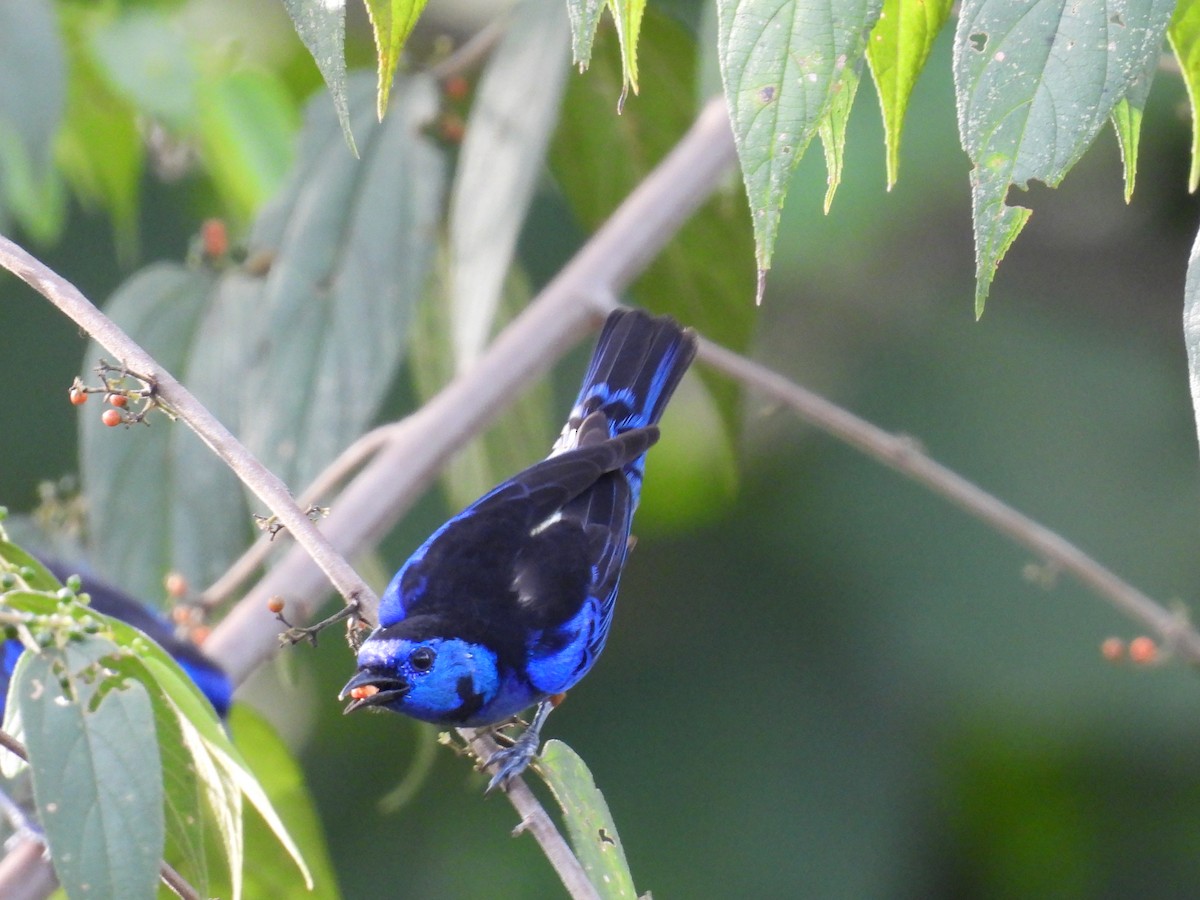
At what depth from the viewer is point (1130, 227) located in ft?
18.7

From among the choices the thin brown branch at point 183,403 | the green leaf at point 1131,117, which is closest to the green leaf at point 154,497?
the thin brown branch at point 183,403

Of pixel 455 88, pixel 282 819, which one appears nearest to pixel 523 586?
pixel 282 819

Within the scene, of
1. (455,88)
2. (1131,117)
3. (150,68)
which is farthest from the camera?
(455,88)

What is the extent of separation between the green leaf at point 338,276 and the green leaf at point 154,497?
164 mm

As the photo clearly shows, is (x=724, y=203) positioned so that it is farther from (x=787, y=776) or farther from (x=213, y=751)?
(x=787, y=776)

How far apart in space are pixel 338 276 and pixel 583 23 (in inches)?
66.1

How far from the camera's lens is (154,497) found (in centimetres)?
279

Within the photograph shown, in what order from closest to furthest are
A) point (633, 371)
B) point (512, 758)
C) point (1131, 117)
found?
point (1131, 117) < point (512, 758) < point (633, 371)

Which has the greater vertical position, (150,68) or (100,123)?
(100,123)

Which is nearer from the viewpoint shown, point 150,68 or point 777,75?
point 777,75

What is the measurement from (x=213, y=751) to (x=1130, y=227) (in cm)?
512

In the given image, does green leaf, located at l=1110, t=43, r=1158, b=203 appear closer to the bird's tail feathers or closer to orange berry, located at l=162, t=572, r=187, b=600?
the bird's tail feathers

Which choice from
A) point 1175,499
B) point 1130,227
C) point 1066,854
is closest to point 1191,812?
point 1066,854

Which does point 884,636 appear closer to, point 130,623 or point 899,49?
point 130,623
